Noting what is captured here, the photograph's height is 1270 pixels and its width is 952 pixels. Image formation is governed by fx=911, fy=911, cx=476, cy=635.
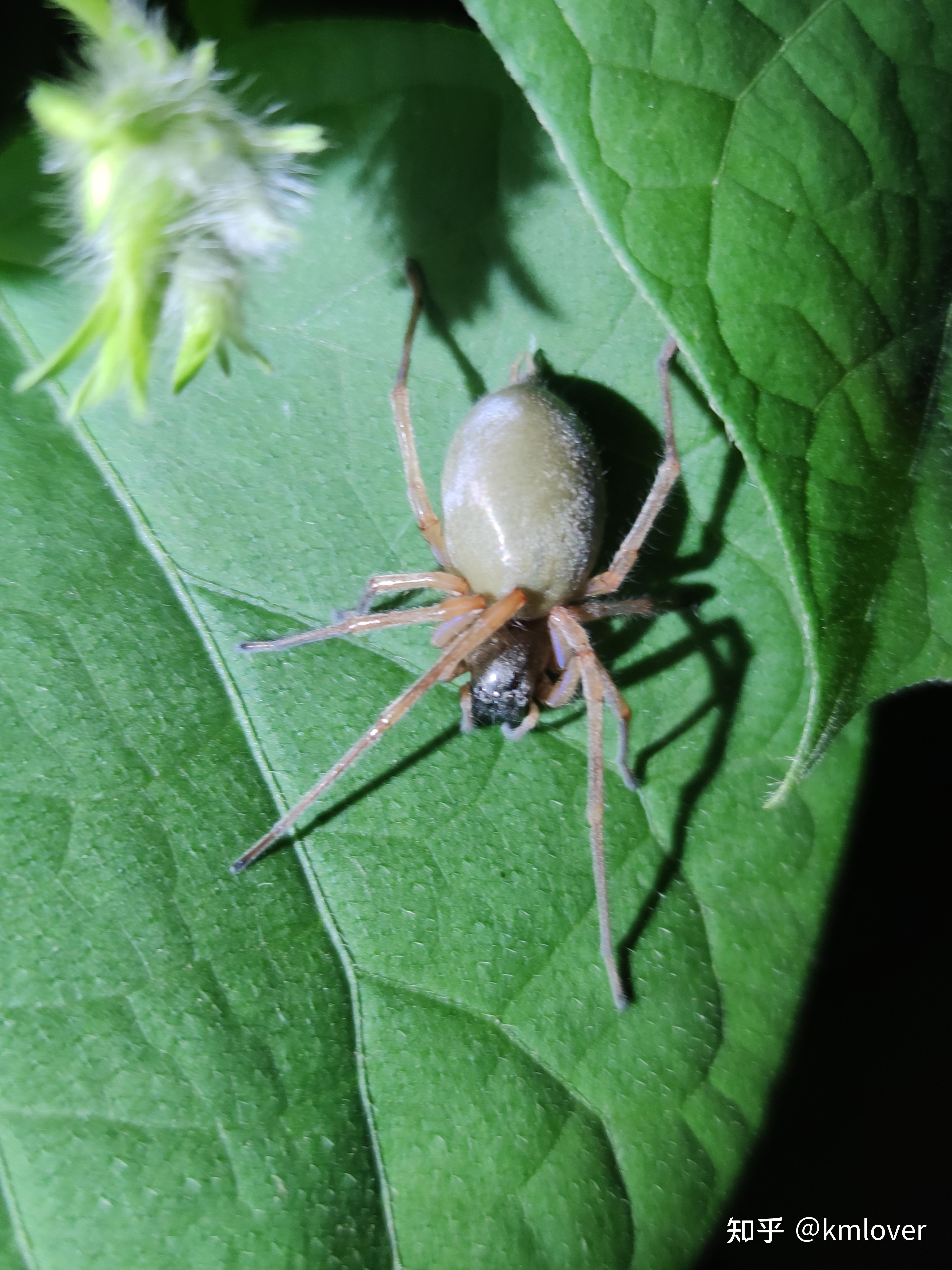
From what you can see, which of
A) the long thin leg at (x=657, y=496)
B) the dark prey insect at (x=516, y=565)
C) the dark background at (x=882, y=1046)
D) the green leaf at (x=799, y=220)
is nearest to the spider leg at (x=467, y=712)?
the dark prey insect at (x=516, y=565)

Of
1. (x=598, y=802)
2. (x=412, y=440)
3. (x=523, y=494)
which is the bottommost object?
(x=598, y=802)

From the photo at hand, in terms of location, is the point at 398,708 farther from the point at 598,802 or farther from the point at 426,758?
the point at 598,802

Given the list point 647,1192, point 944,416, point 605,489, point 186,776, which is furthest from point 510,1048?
point 944,416

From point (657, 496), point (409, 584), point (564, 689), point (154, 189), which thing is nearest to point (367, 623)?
point (409, 584)

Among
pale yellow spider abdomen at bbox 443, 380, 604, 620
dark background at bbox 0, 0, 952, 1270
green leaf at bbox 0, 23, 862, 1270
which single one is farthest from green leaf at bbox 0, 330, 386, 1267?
dark background at bbox 0, 0, 952, 1270

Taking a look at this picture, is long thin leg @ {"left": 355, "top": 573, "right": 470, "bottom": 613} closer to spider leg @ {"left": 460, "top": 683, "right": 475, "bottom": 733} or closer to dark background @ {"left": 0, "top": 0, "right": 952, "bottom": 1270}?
spider leg @ {"left": 460, "top": 683, "right": 475, "bottom": 733}

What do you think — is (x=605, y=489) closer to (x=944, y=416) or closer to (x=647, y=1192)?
(x=944, y=416)

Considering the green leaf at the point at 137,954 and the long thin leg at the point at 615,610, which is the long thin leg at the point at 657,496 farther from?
the green leaf at the point at 137,954
